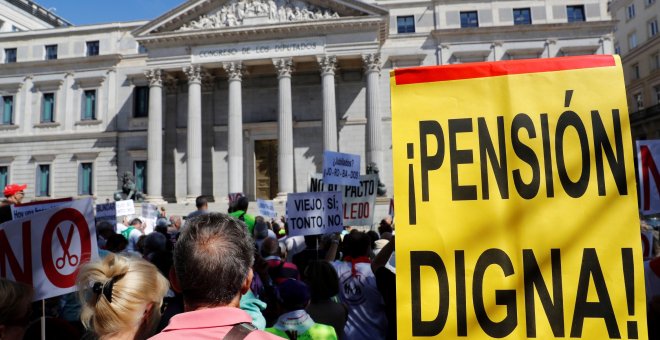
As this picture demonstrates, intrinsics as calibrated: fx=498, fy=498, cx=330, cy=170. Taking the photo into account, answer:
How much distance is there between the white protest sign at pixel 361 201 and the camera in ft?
35.3

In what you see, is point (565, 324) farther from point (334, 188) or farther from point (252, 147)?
point (252, 147)

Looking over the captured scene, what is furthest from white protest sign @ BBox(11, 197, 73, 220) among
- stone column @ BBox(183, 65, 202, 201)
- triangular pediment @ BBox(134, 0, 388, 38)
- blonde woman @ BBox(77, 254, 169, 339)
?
triangular pediment @ BBox(134, 0, 388, 38)

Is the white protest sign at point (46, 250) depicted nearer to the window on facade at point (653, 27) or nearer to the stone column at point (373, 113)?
the stone column at point (373, 113)

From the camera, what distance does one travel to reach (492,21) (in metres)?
35.7

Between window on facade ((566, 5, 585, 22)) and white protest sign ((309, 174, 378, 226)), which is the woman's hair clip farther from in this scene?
window on facade ((566, 5, 585, 22))

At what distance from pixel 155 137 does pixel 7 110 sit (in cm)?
1634

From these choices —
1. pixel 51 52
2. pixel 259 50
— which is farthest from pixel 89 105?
pixel 259 50

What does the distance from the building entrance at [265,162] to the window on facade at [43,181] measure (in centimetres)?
1728

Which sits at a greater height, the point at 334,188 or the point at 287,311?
the point at 334,188

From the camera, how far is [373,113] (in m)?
31.6

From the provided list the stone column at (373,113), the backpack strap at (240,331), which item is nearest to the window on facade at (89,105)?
the stone column at (373,113)

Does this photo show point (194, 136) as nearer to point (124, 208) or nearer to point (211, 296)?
point (124, 208)

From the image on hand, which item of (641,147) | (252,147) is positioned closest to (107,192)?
(252,147)

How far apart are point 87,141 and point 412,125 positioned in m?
41.2
